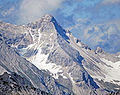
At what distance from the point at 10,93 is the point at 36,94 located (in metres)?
21.8

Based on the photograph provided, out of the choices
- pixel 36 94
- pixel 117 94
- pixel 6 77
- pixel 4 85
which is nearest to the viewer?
pixel 4 85

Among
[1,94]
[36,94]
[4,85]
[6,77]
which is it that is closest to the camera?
[1,94]

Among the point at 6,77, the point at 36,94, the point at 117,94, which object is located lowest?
the point at 117,94

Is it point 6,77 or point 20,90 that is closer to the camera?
point 20,90

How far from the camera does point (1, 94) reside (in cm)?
12144

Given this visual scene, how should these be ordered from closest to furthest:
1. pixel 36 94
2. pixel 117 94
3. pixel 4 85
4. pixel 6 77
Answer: pixel 4 85 < pixel 36 94 < pixel 117 94 < pixel 6 77

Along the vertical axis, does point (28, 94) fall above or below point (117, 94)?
above

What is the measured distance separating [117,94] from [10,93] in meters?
64.4

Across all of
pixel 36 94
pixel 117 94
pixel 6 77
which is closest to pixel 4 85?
pixel 36 94

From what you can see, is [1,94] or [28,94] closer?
[1,94]

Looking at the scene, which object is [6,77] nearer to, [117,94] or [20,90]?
[20,90]

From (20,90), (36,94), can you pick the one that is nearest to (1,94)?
(20,90)

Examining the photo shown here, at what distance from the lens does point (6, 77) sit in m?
169

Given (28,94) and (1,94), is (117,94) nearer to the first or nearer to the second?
(28,94)
